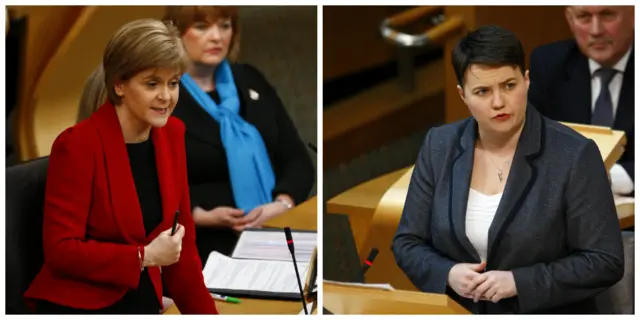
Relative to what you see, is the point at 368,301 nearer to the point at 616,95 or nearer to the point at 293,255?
the point at 293,255

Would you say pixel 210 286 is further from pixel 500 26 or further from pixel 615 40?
pixel 615 40

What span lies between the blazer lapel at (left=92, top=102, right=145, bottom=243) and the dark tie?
1.55 meters

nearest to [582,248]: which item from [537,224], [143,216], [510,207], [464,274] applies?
[537,224]

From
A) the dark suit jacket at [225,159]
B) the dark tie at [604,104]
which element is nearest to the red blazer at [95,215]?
the dark suit jacket at [225,159]

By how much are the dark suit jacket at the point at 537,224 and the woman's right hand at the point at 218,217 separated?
0.62m

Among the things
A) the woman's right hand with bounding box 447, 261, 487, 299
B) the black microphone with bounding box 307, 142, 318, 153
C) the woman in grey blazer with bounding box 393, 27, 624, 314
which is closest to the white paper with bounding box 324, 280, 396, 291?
the woman in grey blazer with bounding box 393, 27, 624, 314

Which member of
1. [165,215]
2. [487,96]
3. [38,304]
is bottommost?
[38,304]

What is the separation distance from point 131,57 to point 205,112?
323mm

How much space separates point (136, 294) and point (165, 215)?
280mm

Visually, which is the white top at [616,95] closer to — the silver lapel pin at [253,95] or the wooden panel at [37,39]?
the silver lapel pin at [253,95]

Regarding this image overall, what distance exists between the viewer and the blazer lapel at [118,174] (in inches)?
140

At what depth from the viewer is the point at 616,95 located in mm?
3750

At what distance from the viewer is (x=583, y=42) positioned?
3.75 m

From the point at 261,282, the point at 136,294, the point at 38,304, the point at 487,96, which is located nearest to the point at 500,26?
the point at 487,96
